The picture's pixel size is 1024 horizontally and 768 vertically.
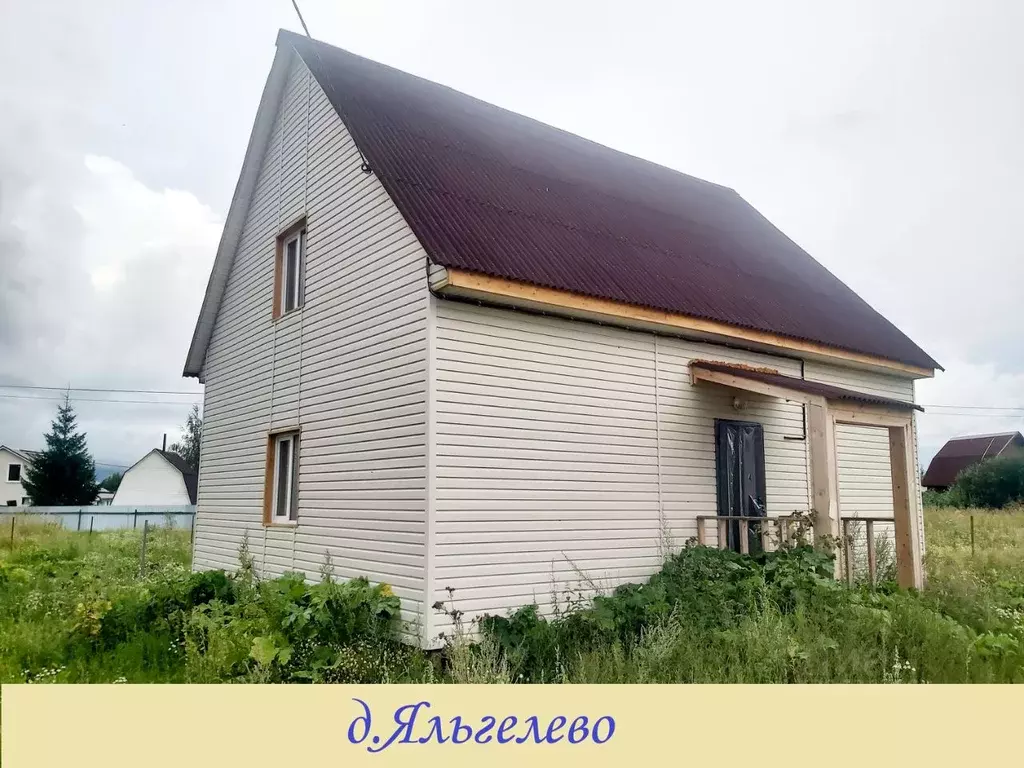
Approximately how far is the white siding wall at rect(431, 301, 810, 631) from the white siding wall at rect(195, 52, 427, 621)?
414 mm

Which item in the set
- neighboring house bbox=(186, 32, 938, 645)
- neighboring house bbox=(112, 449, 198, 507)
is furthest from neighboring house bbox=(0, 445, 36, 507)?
neighboring house bbox=(186, 32, 938, 645)

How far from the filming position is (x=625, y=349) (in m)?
9.28

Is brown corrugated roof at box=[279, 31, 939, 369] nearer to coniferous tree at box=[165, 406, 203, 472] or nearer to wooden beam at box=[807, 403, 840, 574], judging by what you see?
wooden beam at box=[807, 403, 840, 574]

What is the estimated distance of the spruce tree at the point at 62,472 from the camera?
3497 cm

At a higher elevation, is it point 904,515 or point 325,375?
point 325,375

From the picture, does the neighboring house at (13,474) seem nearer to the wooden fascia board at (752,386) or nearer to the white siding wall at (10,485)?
the white siding wall at (10,485)

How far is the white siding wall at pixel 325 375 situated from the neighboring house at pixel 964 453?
20.0 m

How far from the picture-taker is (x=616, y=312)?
8656 mm

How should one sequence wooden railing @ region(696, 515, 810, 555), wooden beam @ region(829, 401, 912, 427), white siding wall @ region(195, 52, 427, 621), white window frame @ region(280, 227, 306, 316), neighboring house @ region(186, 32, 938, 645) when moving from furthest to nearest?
white window frame @ region(280, 227, 306, 316) → wooden beam @ region(829, 401, 912, 427) → wooden railing @ region(696, 515, 810, 555) → white siding wall @ region(195, 52, 427, 621) → neighboring house @ region(186, 32, 938, 645)

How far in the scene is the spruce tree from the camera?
115 feet

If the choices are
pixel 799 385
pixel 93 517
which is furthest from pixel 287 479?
pixel 93 517

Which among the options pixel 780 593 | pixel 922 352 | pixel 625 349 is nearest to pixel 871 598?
pixel 780 593

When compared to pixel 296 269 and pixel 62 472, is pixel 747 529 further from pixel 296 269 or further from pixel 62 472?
pixel 62 472

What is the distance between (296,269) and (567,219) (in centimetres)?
390
